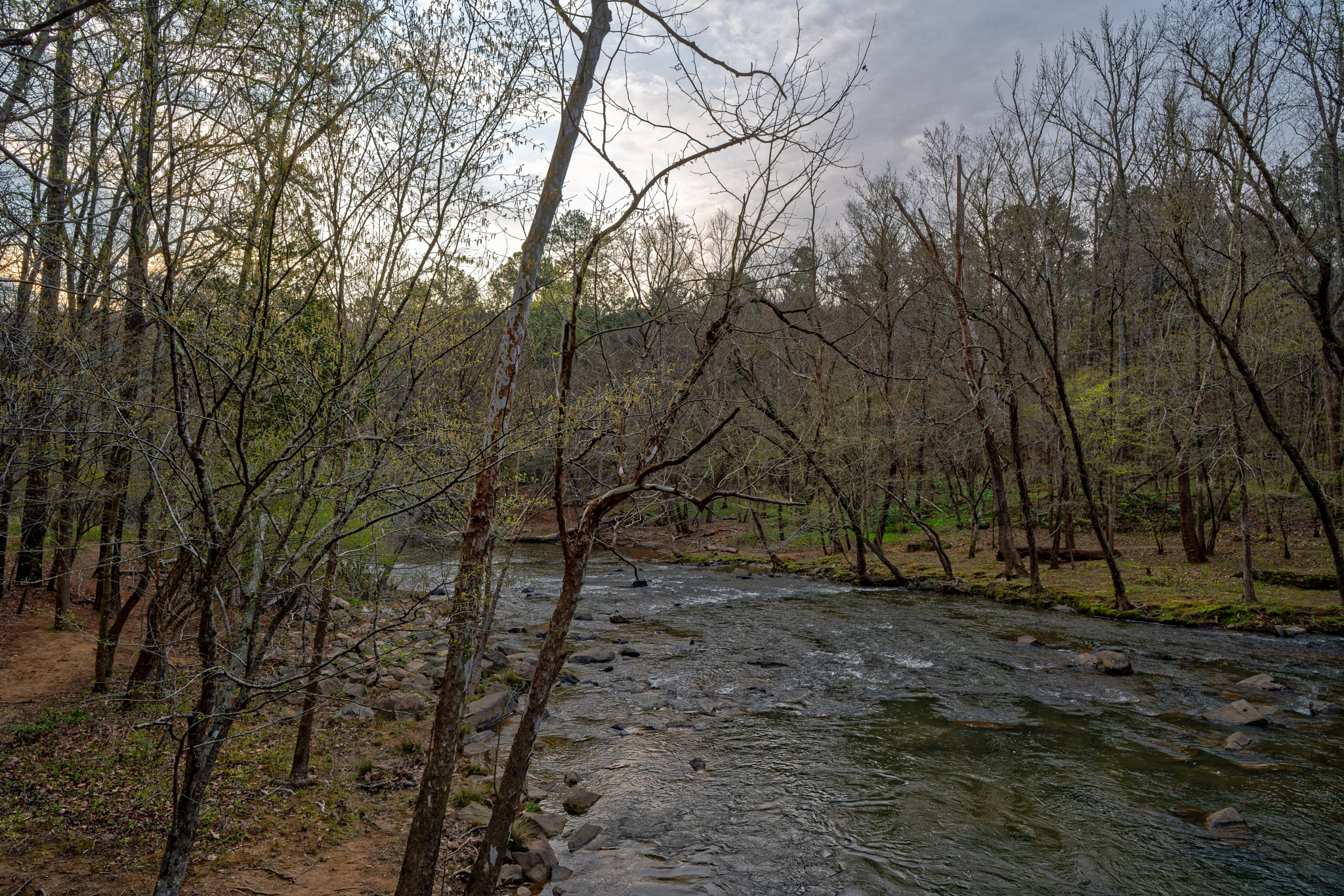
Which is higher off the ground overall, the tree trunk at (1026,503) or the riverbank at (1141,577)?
the tree trunk at (1026,503)

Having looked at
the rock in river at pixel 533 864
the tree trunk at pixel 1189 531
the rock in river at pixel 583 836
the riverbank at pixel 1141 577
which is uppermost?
the tree trunk at pixel 1189 531

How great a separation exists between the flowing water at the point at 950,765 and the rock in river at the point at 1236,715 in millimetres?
230

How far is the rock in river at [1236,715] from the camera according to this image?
881cm

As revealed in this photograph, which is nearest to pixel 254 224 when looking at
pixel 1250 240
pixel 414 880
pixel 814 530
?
pixel 414 880

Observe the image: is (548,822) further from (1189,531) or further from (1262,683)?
(1189,531)

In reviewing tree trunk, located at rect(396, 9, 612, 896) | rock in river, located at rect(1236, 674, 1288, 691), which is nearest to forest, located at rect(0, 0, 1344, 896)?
tree trunk, located at rect(396, 9, 612, 896)

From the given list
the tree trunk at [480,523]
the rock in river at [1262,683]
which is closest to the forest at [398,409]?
the tree trunk at [480,523]

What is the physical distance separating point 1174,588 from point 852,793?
12.8 m

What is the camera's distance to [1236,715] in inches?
353

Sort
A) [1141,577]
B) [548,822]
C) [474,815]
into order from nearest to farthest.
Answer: [548,822] < [474,815] < [1141,577]

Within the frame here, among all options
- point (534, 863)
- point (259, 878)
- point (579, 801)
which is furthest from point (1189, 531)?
point (259, 878)

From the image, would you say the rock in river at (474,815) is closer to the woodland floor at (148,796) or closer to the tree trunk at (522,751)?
the woodland floor at (148,796)

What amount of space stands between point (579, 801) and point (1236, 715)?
8.59 meters

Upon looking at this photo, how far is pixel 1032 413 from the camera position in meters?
21.9
